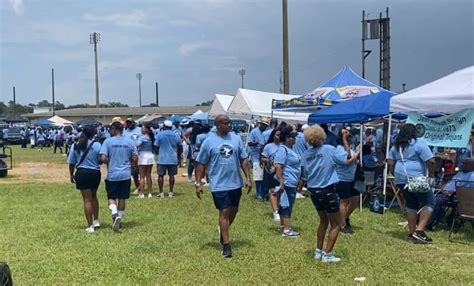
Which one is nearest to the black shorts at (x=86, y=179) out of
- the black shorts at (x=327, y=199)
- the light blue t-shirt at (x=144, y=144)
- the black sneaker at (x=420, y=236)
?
the black shorts at (x=327, y=199)

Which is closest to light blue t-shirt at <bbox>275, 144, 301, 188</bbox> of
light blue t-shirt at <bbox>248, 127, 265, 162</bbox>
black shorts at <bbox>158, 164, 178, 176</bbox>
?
light blue t-shirt at <bbox>248, 127, 265, 162</bbox>

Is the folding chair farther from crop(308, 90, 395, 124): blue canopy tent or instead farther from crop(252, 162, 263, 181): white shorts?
crop(252, 162, 263, 181): white shorts

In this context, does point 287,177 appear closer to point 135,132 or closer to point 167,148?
point 167,148

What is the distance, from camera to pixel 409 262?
22.0ft

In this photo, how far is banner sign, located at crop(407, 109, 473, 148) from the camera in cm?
897

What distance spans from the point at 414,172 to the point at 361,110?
3.62m

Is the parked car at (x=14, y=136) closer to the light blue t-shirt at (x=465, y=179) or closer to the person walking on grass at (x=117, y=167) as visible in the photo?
the person walking on grass at (x=117, y=167)

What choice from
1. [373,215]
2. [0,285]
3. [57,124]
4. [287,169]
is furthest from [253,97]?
[57,124]

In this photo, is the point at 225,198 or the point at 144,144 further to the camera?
the point at 144,144

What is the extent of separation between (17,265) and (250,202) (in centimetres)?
574

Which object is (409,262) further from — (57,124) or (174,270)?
(57,124)

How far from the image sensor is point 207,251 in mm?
7348

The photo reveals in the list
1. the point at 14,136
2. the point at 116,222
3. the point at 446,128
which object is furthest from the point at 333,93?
the point at 14,136

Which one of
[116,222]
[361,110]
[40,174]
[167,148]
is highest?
[361,110]
